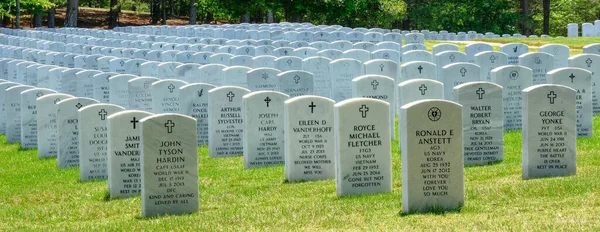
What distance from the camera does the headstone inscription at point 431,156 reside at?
431 inches

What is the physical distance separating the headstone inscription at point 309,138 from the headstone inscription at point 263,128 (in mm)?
1509

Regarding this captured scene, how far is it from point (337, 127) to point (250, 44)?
19.3m

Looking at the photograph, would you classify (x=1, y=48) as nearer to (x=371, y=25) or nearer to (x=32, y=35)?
(x=32, y=35)

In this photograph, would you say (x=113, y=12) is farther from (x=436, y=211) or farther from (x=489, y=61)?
(x=436, y=211)

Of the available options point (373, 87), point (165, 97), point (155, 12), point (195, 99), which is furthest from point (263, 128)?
point (155, 12)

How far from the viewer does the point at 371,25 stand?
61.5 m

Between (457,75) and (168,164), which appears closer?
(168,164)

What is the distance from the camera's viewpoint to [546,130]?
12812mm

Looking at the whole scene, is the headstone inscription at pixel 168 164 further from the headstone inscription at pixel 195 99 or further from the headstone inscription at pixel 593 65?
the headstone inscription at pixel 593 65

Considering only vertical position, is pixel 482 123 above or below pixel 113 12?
below

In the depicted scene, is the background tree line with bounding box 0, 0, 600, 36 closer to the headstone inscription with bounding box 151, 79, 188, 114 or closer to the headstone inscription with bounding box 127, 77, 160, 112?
the headstone inscription with bounding box 127, 77, 160, 112

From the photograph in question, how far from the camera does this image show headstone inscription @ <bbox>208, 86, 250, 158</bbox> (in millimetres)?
16500

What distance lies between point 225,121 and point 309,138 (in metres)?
3.16

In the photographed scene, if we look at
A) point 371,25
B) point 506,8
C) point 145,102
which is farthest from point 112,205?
point 506,8
